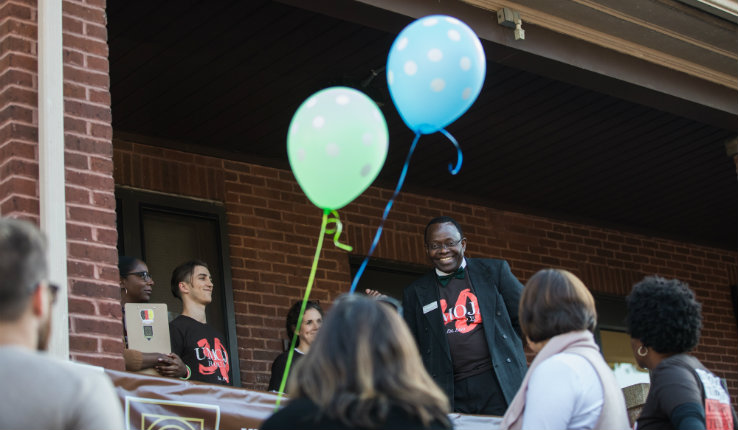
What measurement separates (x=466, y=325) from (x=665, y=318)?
197cm

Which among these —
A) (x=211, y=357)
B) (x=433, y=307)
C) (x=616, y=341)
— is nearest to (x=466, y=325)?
(x=433, y=307)

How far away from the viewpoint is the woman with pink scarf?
3.57m

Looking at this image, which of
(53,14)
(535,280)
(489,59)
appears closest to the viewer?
(535,280)

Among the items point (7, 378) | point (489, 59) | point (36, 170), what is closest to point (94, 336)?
point (36, 170)

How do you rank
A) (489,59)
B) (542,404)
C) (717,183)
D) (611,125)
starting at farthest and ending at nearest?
(717,183)
(611,125)
(489,59)
(542,404)

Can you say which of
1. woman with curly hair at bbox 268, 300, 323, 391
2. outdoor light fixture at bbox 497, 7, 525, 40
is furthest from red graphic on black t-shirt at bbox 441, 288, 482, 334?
outdoor light fixture at bbox 497, 7, 525, 40

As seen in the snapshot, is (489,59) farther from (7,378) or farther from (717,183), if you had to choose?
(7,378)

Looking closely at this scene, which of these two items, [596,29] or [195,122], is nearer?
[596,29]

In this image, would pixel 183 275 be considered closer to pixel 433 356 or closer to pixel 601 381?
pixel 433 356

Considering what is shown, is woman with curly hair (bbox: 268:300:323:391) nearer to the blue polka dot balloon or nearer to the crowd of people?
the crowd of people

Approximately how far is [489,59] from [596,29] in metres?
0.84

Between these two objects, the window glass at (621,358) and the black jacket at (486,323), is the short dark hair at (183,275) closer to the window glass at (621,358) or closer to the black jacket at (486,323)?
the black jacket at (486,323)

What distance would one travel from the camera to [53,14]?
4.98 metres

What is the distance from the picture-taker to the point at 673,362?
3846 mm
